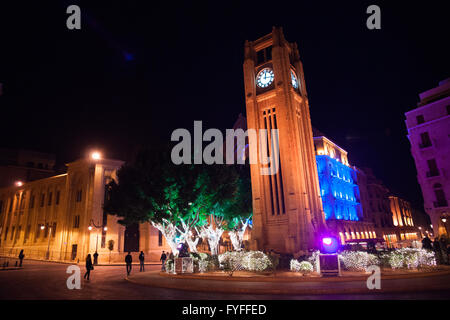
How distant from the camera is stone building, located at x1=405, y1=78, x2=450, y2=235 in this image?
3603 cm

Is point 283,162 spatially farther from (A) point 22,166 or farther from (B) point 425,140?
(A) point 22,166

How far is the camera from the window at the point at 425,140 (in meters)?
38.7

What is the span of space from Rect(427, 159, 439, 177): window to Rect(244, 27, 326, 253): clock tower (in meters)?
16.1

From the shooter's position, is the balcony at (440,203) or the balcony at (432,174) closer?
the balcony at (440,203)

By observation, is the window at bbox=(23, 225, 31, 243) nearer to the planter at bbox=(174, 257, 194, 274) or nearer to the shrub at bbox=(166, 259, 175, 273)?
the shrub at bbox=(166, 259, 175, 273)

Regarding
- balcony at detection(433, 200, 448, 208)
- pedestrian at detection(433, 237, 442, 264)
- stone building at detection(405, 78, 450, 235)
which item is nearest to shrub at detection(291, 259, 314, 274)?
pedestrian at detection(433, 237, 442, 264)

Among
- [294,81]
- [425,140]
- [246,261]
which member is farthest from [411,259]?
[425,140]

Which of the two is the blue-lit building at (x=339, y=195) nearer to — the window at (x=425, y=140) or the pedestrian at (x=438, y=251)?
the window at (x=425, y=140)

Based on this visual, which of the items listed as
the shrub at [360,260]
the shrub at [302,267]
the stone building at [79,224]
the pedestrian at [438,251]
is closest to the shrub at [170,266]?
the shrub at [302,267]

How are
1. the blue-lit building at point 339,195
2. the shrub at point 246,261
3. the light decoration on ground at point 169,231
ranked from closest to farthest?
the shrub at point 246,261 → the light decoration on ground at point 169,231 → the blue-lit building at point 339,195

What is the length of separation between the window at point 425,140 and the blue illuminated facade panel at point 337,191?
21.8m

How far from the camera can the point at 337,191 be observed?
6216 centimetres

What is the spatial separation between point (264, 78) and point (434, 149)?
2513 centimetres
